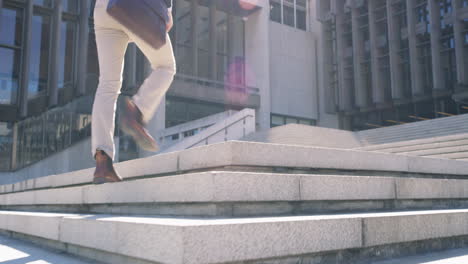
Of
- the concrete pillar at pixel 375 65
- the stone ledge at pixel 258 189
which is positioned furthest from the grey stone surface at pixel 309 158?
the concrete pillar at pixel 375 65

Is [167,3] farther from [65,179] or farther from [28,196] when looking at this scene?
[28,196]

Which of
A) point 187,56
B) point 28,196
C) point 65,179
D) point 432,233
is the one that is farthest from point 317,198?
point 187,56

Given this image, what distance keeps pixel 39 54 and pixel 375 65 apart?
19.5 meters

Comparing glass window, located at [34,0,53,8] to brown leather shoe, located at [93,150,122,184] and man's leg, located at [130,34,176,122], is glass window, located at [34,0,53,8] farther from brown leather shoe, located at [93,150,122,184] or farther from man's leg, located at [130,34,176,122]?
brown leather shoe, located at [93,150,122,184]

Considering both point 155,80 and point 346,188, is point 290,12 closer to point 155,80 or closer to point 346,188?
point 155,80

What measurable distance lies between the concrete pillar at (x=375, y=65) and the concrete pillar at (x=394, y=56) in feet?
3.41

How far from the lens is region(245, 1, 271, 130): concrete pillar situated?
27656 mm

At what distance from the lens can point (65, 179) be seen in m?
5.39

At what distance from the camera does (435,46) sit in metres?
23.1

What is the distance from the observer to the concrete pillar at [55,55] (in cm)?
2073

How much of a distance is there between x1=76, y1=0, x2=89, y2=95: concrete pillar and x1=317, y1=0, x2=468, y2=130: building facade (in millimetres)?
16650

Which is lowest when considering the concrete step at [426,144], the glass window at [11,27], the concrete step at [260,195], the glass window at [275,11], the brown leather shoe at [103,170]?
the concrete step at [260,195]

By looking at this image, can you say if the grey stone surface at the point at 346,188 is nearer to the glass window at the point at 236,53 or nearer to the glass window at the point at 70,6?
the glass window at the point at 70,6

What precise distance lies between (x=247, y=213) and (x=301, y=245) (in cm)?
43
